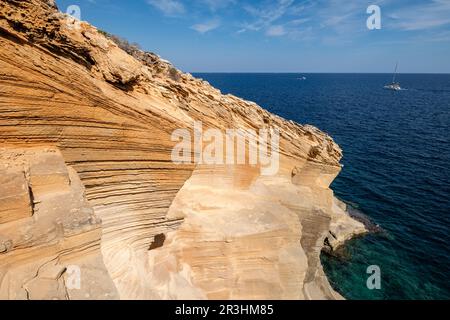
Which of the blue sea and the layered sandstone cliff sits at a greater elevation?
the layered sandstone cliff

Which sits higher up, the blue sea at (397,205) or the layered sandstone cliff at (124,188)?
the layered sandstone cliff at (124,188)

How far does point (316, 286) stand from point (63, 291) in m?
15.8

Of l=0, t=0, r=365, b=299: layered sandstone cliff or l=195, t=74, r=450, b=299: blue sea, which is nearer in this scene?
l=0, t=0, r=365, b=299: layered sandstone cliff

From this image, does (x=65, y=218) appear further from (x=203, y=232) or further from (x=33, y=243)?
(x=203, y=232)

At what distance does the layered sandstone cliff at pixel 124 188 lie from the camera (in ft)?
28.0

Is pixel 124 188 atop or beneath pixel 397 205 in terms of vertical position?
atop

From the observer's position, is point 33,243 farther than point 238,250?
No

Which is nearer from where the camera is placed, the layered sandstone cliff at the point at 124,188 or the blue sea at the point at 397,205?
the layered sandstone cliff at the point at 124,188

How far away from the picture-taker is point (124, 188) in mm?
12070

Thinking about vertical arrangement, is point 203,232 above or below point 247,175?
below

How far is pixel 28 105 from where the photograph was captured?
9.38 m

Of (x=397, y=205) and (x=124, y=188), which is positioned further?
(x=397, y=205)

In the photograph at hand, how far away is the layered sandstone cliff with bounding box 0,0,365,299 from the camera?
8539 millimetres

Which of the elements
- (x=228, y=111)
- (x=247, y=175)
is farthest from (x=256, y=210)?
(x=228, y=111)
